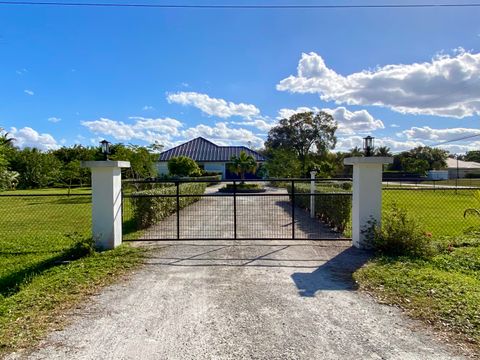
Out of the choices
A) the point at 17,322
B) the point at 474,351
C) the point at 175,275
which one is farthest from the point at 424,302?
the point at 17,322

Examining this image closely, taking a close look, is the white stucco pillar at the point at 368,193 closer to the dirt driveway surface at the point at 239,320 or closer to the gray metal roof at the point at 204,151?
the dirt driveway surface at the point at 239,320

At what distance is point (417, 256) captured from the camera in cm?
619

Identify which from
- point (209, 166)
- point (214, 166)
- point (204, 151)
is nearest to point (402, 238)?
point (214, 166)

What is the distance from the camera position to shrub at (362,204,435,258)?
630cm

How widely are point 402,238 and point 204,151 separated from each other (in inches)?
1745

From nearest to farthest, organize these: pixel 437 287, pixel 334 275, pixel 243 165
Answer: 1. pixel 437 287
2. pixel 334 275
3. pixel 243 165

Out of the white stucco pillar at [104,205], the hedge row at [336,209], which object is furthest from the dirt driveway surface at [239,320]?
the hedge row at [336,209]

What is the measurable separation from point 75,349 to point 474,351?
338 centimetres

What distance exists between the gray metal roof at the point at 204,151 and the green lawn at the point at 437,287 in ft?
132

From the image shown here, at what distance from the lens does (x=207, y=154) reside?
49.0 meters


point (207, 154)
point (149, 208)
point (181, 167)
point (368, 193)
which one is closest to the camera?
point (368, 193)

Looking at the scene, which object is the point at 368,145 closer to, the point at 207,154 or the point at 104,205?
the point at 104,205

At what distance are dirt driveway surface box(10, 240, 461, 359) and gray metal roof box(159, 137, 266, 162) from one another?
41070 mm

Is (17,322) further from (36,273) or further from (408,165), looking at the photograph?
(408,165)
